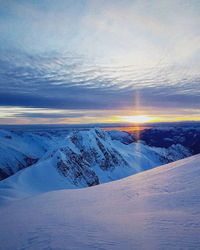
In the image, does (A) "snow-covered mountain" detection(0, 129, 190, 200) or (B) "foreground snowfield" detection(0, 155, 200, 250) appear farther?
(A) "snow-covered mountain" detection(0, 129, 190, 200)

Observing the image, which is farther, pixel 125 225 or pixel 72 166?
pixel 72 166

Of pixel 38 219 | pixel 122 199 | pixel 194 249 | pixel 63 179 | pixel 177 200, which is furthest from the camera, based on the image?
pixel 63 179

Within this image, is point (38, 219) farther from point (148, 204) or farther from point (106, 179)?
point (106, 179)

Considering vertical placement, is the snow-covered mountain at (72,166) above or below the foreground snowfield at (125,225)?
below

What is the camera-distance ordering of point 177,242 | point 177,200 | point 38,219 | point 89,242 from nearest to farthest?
point 177,242, point 89,242, point 177,200, point 38,219

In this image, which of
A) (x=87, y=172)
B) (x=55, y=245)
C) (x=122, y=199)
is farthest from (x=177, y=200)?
(x=87, y=172)

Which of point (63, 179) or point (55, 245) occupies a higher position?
point (55, 245)

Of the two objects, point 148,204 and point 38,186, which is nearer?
point 148,204

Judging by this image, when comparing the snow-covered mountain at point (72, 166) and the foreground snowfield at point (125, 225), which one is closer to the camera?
the foreground snowfield at point (125, 225)

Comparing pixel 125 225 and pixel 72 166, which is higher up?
pixel 125 225

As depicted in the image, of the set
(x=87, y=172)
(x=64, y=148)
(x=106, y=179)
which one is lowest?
(x=106, y=179)

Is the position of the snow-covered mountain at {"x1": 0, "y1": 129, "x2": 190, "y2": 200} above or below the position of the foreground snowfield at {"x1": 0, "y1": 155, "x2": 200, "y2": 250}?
below
